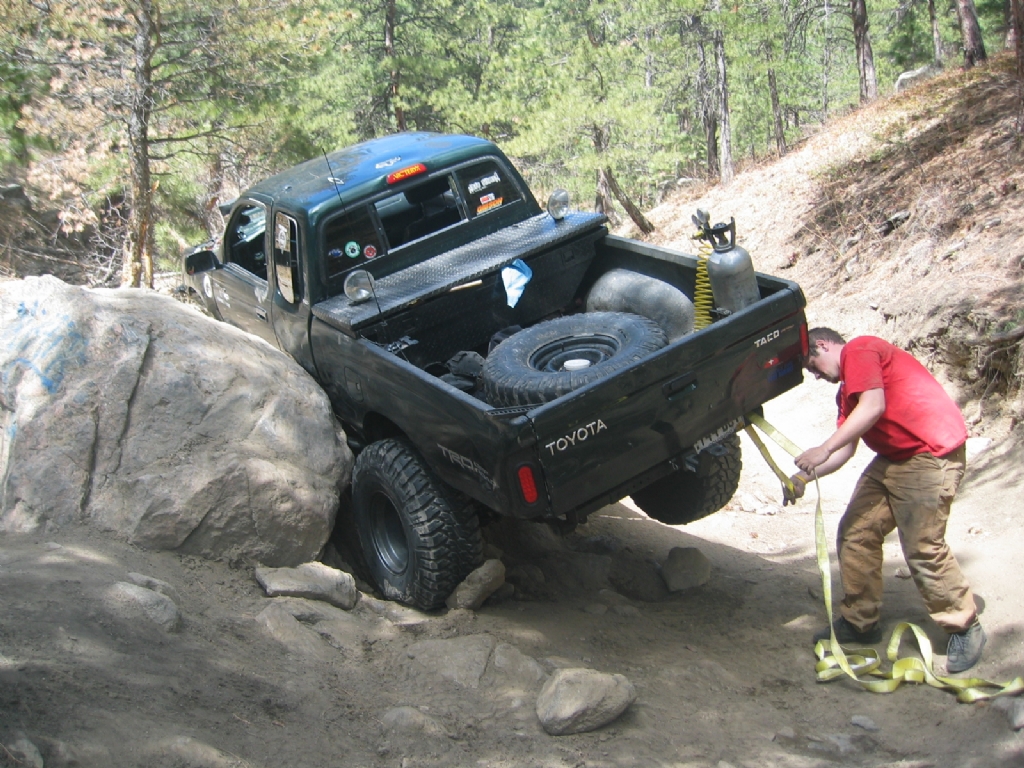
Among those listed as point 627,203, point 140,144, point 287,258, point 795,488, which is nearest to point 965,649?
point 795,488

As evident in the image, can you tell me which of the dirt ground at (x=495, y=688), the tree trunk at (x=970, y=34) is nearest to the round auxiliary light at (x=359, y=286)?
the dirt ground at (x=495, y=688)

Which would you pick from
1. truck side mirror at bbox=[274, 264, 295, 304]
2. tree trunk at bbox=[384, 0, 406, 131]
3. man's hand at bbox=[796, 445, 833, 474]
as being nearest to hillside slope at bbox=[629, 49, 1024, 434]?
man's hand at bbox=[796, 445, 833, 474]

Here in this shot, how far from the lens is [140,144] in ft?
37.7

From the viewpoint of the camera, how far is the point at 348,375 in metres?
5.25

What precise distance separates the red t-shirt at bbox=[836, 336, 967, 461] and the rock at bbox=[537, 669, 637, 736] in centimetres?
155

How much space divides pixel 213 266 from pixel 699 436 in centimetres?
393

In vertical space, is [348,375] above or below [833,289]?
above

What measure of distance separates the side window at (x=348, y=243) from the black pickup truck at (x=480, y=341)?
0.04 feet

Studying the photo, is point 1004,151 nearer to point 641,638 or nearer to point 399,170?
point 399,170

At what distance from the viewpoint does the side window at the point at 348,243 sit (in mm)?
5691

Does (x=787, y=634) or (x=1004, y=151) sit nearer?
(x=787, y=634)

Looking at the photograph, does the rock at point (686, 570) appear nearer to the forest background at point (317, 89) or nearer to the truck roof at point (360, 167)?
the truck roof at point (360, 167)

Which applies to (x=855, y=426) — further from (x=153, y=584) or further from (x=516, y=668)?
(x=153, y=584)

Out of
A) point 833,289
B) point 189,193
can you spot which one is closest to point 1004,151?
point 833,289
